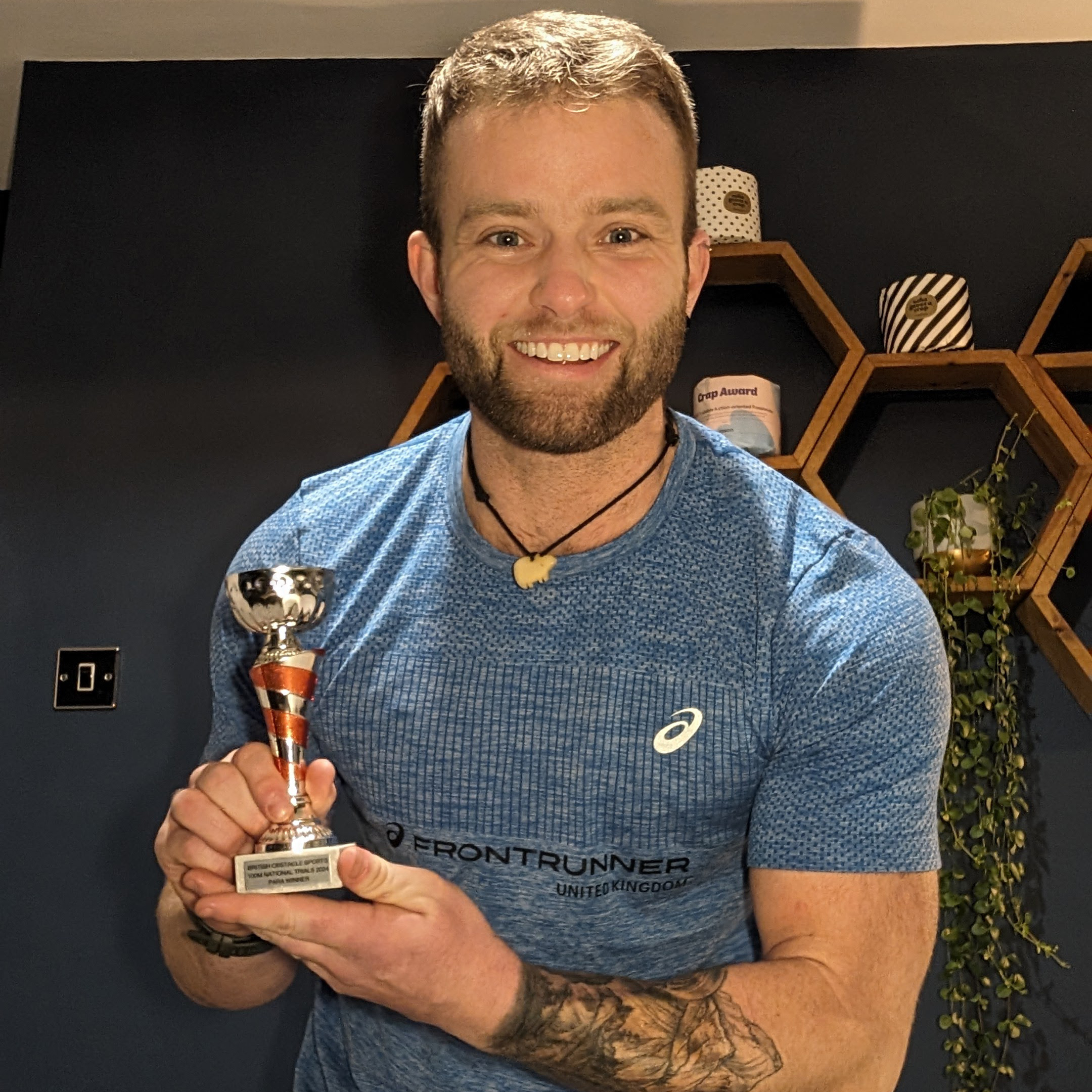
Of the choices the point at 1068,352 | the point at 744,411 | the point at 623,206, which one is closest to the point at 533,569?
the point at 623,206

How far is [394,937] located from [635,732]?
0.42 m

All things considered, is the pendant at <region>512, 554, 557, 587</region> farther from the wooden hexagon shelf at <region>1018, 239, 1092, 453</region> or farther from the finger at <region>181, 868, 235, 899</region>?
the wooden hexagon shelf at <region>1018, 239, 1092, 453</region>

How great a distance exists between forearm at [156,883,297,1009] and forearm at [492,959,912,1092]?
15.5 inches

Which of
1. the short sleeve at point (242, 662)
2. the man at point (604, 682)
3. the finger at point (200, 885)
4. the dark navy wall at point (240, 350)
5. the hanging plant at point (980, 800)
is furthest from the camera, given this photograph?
the dark navy wall at point (240, 350)

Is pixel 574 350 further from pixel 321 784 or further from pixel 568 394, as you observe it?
pixel 321 784

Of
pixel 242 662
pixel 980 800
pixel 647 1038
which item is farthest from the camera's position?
pixel 980 800

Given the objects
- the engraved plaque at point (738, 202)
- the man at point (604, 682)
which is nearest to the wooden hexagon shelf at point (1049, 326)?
the engraved plaque at point (738, 202)

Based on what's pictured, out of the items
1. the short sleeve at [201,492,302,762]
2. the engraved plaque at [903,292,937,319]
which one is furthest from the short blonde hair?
the engraved plaque at [903,292,937,319]

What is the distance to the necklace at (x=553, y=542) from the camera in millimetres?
1412

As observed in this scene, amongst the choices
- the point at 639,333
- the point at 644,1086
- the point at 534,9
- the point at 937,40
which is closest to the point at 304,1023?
the point at 644,1086

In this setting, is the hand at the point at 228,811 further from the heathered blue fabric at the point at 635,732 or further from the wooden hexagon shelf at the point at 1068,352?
the wooden hexagon shelf at the point at 1068,352

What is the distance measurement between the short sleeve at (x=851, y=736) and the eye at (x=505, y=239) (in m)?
0.51

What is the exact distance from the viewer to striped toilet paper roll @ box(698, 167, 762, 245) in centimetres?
261

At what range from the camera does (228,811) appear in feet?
3.66
